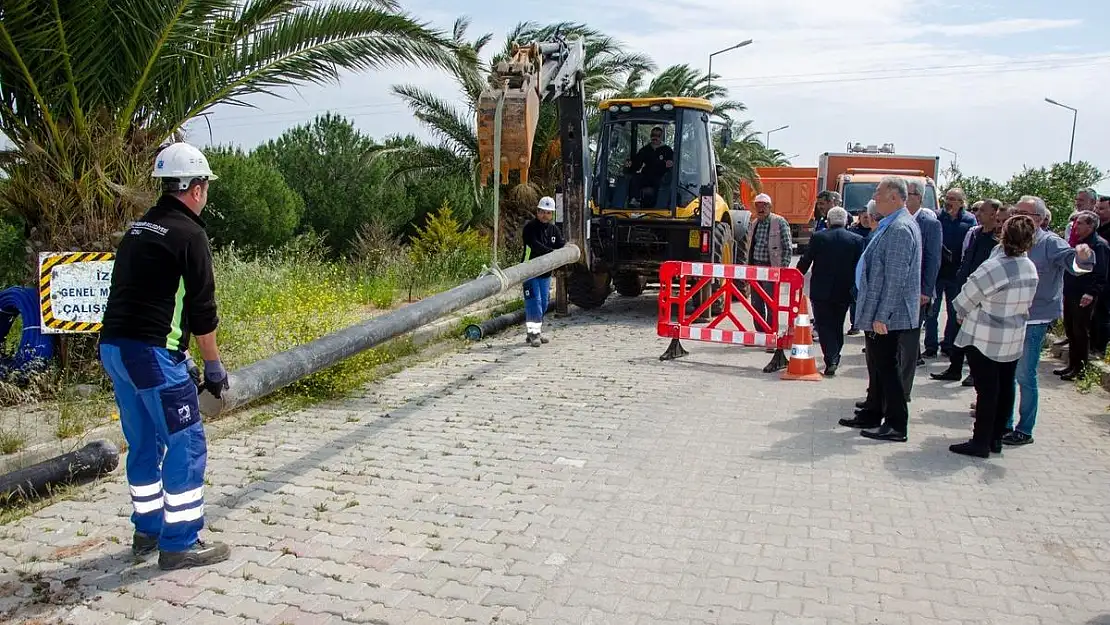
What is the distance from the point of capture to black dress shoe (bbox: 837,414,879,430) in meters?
7.25

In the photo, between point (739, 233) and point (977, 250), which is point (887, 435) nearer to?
point (977, 250)

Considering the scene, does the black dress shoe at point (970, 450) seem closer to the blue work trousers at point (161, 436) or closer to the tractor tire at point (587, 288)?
the blue work trousers at point (161, 436)

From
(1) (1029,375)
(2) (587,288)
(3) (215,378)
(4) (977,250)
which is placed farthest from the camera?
(2) (587,288)

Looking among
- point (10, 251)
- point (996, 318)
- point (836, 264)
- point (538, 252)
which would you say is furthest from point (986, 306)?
point (10, 251)

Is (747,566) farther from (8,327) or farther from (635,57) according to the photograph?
(635,57)

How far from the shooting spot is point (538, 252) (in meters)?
11.0

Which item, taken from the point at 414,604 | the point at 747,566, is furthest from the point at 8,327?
the point at 747,566

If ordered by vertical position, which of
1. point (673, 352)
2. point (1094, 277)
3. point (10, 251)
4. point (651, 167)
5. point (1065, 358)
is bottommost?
point (1065, 358)

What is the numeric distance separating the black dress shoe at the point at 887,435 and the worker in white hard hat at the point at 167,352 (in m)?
4.62

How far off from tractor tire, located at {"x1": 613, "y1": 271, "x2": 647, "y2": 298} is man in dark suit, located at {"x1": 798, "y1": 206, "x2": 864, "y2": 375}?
5.62m

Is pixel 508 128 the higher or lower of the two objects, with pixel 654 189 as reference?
higher

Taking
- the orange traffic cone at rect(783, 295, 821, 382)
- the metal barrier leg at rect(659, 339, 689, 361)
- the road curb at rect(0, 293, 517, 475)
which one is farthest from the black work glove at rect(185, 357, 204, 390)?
the metal barrier leg at rect(659, 339, 689, 361)

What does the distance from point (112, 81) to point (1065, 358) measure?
9953mm

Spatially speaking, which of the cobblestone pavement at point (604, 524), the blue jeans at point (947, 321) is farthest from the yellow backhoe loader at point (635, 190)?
the cobblestone pavement at point (604, 524)
